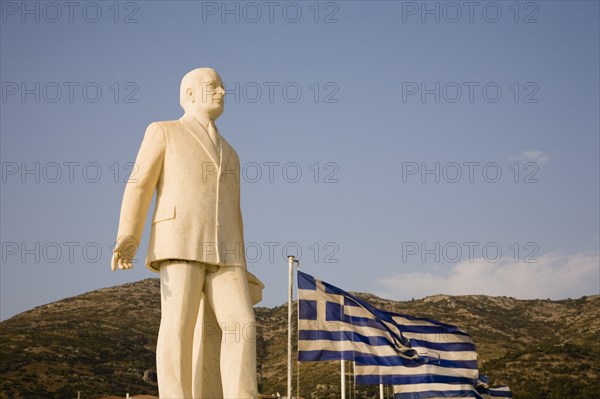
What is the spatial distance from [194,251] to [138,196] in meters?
0.97

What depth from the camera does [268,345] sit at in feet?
195

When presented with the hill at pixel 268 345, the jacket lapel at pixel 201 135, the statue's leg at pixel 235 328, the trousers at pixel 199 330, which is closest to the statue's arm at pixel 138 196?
the jacket lapel at pixel 201 135

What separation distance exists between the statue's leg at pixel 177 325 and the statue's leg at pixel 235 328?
204 mm

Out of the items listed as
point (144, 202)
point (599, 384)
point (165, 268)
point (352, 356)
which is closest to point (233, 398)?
point (165, 268)

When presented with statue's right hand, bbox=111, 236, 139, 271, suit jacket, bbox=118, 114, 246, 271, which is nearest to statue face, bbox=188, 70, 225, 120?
suit jacket, bbox=118, 114, 246, 271

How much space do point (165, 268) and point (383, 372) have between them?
7994mm

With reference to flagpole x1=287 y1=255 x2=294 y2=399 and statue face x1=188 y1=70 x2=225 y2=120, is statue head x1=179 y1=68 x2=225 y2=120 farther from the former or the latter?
flagpole x1=287 y1=255 x2=294 y2=399

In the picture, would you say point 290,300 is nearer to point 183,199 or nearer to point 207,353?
point 207,353

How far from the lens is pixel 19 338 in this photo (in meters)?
51.6

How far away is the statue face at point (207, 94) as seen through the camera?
32.3 feet

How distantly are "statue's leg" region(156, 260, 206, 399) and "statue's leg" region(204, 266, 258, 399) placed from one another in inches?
8.0

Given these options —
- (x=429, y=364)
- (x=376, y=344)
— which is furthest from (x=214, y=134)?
(x=429, y=364)

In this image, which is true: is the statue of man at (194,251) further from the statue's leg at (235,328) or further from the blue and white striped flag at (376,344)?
the blue and white striped flag at (376,344)

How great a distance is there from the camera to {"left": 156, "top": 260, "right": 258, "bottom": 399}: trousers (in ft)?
28.9
